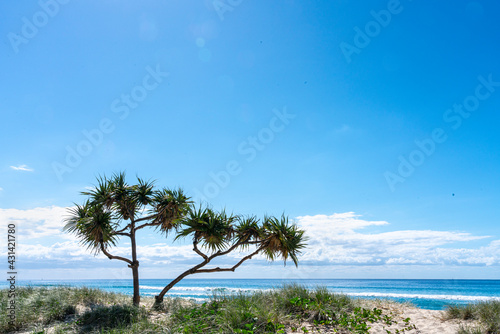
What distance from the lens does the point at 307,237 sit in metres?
12.6

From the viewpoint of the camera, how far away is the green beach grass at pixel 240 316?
7.98 metres

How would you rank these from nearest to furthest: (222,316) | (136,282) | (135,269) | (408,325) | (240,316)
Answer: (240,316), (222,316), (408,325), (136,282), (135,269)

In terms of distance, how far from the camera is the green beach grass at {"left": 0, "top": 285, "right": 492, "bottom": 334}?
26.2ft

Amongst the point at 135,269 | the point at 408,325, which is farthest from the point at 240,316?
the point at 135,269

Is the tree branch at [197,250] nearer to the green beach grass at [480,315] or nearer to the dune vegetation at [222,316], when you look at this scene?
the dune vegetation at [222,316]

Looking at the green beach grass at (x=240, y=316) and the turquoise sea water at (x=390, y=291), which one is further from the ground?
the green beach grass at (x=240, y=316)

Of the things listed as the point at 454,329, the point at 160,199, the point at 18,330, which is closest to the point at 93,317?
the point at 18,330

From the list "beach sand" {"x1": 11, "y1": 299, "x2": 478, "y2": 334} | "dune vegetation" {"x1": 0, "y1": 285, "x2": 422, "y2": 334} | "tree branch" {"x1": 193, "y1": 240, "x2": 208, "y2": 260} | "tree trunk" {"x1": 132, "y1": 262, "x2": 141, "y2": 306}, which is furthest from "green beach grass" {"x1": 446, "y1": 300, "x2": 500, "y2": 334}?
"tree trunk" {"x1": 132, "y1": 262, "x2": 141, "y2": 306}

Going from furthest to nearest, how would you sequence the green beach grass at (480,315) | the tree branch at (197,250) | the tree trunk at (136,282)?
the tree trunk at (136,282) < the tree branch at (197,250) < the green beach grass at (480,315)

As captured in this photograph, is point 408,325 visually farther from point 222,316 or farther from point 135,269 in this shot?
point 135,269

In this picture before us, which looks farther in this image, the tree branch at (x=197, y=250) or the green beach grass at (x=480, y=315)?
the tree branch at (x=197, y=250)

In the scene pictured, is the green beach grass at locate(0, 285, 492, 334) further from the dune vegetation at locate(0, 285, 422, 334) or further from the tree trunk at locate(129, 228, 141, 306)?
the tree trunk at locate(129, 228, 141, 306)

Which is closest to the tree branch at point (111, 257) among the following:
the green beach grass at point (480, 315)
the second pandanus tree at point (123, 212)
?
the second pandanus tree at point (123, 212)

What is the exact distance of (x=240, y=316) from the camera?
8.01 metres
